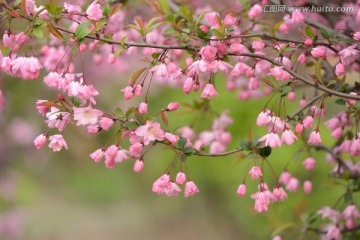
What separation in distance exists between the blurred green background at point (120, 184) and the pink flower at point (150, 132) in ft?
6.10

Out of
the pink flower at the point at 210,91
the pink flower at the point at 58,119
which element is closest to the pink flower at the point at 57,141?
the pink flower at the point at 58,119

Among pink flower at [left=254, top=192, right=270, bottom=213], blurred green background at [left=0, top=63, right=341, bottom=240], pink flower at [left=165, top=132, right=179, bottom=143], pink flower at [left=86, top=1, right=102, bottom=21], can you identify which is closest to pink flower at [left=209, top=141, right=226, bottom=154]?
Answer: pink flower at [left=254, top=192, right=270, bottom=213]

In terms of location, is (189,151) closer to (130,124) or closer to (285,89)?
(130,124)

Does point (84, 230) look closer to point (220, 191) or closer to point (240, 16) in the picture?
point (220, 191)

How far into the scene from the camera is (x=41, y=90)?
15.7 feet

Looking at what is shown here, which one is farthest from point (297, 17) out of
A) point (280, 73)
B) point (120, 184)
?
point (120, 184)

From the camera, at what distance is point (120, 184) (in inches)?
285

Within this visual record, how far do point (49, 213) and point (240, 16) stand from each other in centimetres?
498

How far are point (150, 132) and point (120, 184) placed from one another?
562 cm

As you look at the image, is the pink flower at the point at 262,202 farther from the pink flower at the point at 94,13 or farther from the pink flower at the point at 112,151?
the pink flower at the point at 94,13

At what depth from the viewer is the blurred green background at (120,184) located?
440 cm

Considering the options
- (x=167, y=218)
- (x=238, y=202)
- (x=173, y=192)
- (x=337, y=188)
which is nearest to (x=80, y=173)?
(x=167, y=218)

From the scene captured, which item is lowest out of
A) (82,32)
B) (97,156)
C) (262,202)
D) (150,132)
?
(262,202)

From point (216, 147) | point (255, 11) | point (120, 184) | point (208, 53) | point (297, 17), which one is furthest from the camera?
point (120, 184)
